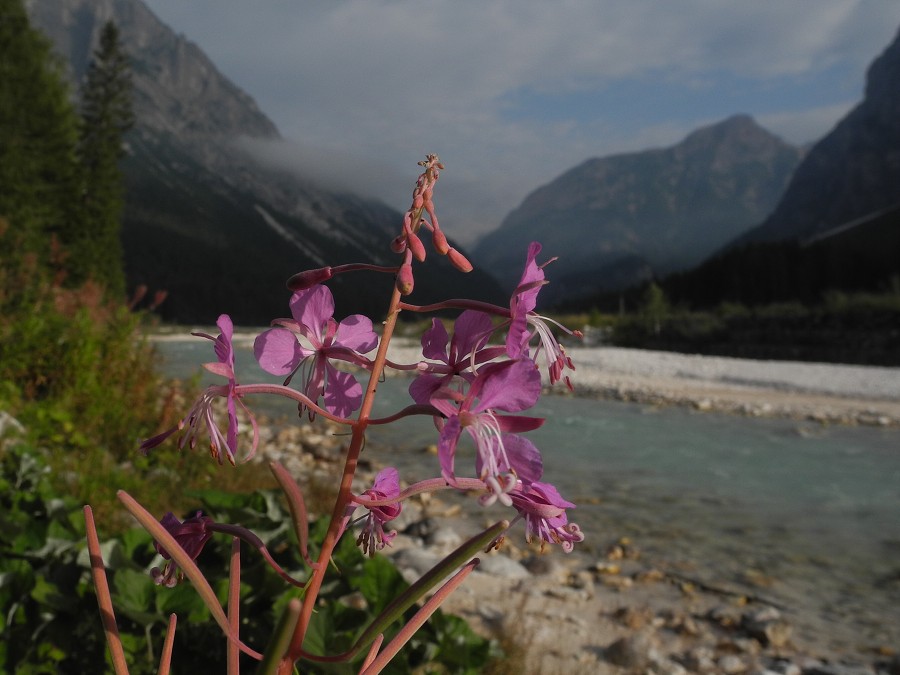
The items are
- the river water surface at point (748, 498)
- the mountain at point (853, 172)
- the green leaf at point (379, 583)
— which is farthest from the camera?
the mountain at point (853, 172)

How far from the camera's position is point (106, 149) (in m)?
33.8

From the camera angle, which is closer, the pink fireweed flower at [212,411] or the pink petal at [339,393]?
the pink fireweed flower at [212,411]

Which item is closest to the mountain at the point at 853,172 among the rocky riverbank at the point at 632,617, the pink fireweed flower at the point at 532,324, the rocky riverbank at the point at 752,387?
the rocky riverbank at the point at 752,387

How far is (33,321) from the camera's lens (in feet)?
22.9

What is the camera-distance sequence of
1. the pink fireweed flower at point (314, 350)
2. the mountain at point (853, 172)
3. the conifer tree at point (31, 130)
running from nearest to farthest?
the pink fireweed flower at point (314, 350)
the conifer tree at point (31, 130)
the mountain at point (853, 172)

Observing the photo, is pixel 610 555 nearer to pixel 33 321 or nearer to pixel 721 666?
pixel 721 666

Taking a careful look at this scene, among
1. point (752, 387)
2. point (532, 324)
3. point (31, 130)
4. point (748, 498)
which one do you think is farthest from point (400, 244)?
point (31, 130)

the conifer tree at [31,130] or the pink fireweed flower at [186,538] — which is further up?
the conifer tree at [31,130]

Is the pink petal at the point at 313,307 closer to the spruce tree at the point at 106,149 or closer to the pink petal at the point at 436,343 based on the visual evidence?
the pink petal at the point at 436,343

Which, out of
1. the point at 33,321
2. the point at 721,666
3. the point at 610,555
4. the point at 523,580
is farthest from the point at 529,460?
the point at 33,321

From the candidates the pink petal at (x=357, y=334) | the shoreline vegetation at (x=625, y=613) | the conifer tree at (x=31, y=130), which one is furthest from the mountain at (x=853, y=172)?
the pink petal at (x=357, y=334)

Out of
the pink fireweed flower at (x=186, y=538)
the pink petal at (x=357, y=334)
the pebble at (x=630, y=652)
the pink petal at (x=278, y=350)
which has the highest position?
the pink petal at (x=357, y=334)

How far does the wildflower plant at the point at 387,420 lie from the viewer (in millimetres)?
828

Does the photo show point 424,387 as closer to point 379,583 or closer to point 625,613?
point 379,583
